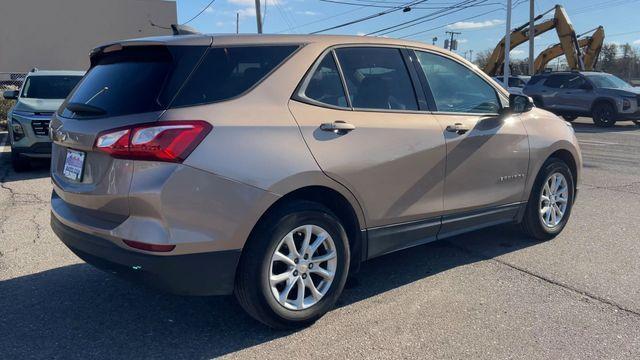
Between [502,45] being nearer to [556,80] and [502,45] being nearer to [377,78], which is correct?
[556,80]

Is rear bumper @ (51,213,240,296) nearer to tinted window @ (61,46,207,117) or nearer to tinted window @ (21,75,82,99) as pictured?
tinted window @ (61,46,207,117)

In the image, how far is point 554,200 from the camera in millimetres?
5191

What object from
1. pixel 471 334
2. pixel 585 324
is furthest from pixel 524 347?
pixel 585 324

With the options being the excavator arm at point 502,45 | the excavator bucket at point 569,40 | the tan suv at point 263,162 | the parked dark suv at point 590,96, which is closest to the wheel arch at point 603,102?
the parked dark suv at point 590,96

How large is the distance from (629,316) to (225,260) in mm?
2683

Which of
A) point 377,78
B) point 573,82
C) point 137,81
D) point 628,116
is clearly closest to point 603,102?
point 628,116

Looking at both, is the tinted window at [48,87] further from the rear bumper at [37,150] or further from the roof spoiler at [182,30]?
the roof spoiler at [182,30]

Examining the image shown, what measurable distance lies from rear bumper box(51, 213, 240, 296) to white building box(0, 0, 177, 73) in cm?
3728

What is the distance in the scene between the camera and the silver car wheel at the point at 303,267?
327 centimetres

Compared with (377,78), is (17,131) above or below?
below

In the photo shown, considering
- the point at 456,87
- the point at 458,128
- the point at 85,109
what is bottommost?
the point at 458,128

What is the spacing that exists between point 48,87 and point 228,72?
845 centimetres

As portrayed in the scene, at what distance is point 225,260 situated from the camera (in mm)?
3020

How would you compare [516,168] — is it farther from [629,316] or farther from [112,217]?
[112,217]
